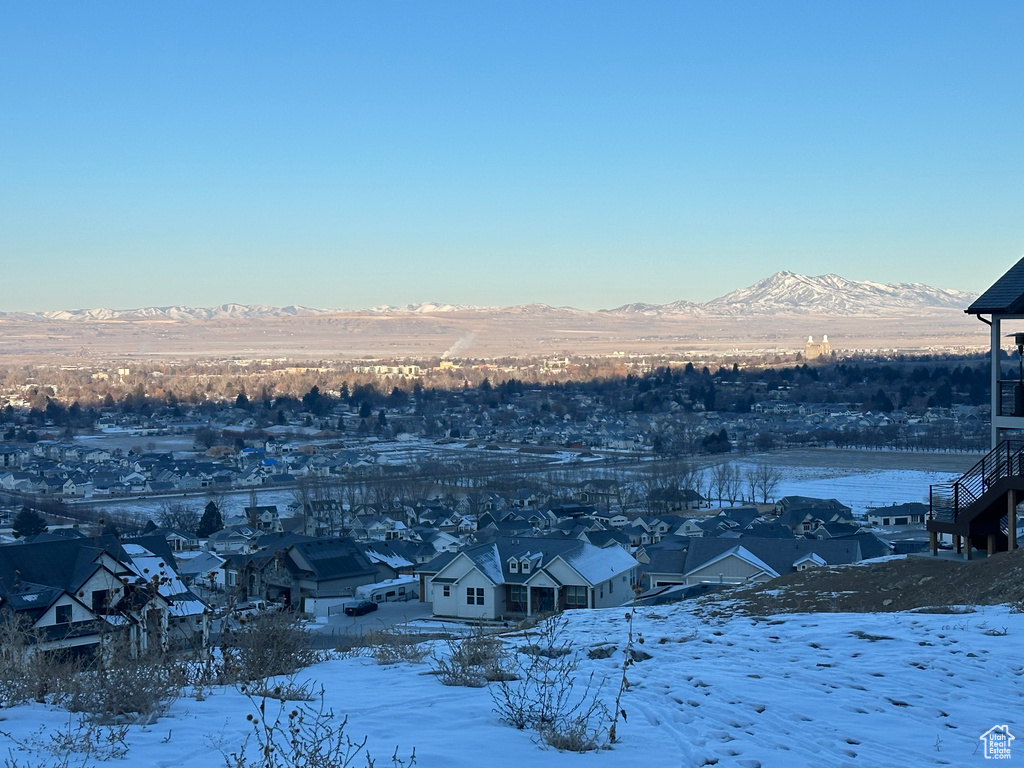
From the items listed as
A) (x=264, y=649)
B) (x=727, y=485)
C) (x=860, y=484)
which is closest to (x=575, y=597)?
(x=264, y=649)

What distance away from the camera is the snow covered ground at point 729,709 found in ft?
15.8

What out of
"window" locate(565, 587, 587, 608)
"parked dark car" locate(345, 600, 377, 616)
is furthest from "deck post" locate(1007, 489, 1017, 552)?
"parked dark car" locate(345, 600, 377, 616)

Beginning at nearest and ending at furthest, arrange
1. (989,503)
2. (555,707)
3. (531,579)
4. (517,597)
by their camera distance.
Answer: (555,707) < (989,503) < (531,579) < (517,597)

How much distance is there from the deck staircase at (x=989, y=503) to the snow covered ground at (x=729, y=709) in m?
5.13

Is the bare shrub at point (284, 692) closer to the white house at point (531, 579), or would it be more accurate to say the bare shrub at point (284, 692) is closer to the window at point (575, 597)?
the white house at point (531, 579)

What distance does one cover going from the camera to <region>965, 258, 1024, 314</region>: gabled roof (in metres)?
13.6

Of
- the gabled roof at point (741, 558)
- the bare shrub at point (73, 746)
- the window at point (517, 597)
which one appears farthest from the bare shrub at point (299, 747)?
the gabled roof at point (741, 558)

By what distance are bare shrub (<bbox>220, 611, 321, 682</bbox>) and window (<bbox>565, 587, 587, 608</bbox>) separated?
18323mm

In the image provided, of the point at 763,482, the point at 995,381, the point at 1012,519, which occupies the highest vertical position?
the point at 995,381

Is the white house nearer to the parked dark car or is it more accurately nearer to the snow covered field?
the parked dark car

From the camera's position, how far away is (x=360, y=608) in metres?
27.7

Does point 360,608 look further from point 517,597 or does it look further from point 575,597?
point 575,597

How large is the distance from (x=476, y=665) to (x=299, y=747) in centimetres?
197

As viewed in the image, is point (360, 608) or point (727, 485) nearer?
point (360, 608)
